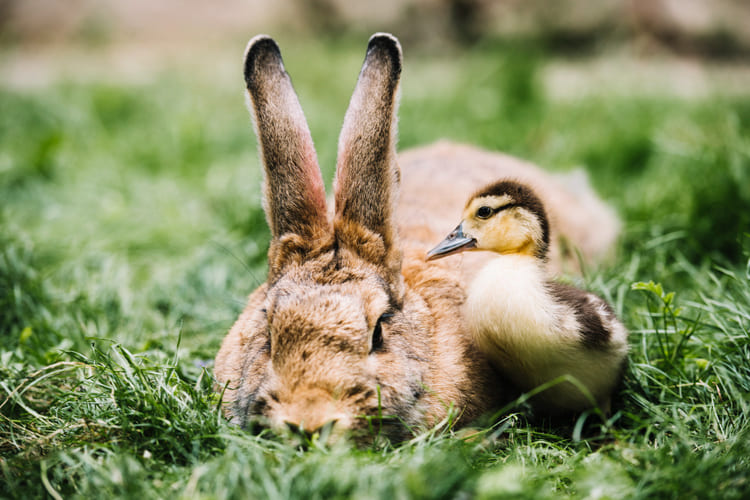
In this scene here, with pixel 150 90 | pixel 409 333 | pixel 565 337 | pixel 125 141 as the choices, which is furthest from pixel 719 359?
pixel 150 90

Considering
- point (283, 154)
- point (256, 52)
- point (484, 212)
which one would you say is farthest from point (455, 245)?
point (256, 52)

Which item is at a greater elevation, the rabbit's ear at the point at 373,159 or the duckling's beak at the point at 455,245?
the rabbit's ear at the point at 373,159

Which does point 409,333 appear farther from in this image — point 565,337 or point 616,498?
point 616,498

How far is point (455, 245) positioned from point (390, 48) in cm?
97

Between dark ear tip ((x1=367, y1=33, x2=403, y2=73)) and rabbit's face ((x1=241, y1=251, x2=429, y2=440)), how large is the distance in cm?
94

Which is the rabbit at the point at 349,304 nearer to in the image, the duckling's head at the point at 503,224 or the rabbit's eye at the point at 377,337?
the rabbit's eye at the point at 377,337

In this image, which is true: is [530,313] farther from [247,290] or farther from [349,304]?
[247,290]

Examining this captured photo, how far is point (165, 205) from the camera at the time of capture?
5.58 m

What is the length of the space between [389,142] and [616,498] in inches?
67.0

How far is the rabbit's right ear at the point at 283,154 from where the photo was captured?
2.90m

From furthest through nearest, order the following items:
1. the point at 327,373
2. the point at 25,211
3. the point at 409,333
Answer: the point at 25,211 < the point at 409,333 < the point at 327,373

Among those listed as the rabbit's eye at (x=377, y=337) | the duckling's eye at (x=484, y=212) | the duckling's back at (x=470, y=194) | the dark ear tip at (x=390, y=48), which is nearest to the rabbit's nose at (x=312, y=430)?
the rabbit's eye at (x=377, y=337)

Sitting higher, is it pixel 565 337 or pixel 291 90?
pixel 291 90

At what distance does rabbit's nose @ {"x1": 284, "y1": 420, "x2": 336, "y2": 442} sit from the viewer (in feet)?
7.28
